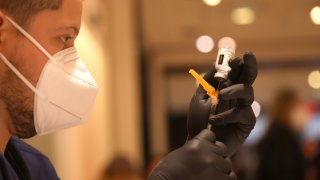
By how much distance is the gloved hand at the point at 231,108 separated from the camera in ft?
3.52

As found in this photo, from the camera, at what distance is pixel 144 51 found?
17.5 feet

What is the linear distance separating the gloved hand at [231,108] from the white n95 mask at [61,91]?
0.86 ft

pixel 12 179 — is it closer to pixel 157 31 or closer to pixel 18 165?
pixel 18 165

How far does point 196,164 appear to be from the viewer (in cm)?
102

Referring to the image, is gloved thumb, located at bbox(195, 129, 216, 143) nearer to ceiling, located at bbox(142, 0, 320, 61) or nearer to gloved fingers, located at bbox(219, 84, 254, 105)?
gloved fingers, located at bbox(219, 84, 254, 105)

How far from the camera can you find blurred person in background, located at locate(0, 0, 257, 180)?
1079 mm

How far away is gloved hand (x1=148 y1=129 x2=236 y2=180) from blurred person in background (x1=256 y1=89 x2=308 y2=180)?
1.47 metres

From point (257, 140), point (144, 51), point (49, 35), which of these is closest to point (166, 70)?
point (144, 51)

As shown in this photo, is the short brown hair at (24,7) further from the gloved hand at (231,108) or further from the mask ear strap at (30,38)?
the gloved hand at (231,108)

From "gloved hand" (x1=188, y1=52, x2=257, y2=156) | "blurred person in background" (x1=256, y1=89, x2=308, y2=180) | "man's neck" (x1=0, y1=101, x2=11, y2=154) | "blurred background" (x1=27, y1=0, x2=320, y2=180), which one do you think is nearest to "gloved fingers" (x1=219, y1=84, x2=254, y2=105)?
"gloved hand" (x1=188, y1=52, x2=257, y2=156)

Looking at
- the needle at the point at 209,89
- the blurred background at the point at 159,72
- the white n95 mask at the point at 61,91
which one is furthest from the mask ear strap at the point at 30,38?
the blurred background at the point at 159,72

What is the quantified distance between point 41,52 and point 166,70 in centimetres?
449

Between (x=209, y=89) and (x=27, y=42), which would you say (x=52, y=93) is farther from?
(x=209, y=89)

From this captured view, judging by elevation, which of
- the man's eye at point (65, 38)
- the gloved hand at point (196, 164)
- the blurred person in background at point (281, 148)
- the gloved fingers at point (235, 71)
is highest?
the man's eye at point (65, 38)
